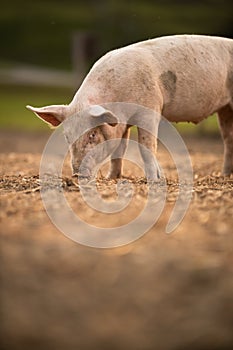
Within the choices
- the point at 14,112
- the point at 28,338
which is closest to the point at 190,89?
the point at 28,338

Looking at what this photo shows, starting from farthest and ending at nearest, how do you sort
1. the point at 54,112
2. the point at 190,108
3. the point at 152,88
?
the point at 190,108 → the point at 152,88 → the point at 54,112

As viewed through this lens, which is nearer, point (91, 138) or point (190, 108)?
point (91, 138)

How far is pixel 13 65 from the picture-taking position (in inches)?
1395

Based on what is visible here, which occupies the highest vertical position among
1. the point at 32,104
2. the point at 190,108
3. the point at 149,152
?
the point at 32,104

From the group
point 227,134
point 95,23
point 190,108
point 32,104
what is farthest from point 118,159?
point 95,23

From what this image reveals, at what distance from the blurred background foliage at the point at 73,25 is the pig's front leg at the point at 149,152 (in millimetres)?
20166

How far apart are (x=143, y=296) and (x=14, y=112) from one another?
20.3 m

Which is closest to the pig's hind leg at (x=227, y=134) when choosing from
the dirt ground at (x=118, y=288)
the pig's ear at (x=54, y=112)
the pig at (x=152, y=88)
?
the pig at (x=152, y=88)

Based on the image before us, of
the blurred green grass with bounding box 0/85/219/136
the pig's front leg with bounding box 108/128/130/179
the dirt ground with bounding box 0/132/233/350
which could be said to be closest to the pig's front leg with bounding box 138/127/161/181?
the pig's front leg with bounding box 108/128/130/179

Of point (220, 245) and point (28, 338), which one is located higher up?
point (220, 245)

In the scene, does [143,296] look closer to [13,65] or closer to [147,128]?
[147,128]

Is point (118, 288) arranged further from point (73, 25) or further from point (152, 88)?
point (73, 25)

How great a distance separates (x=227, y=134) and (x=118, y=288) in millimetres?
4914

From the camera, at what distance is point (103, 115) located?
584cm
